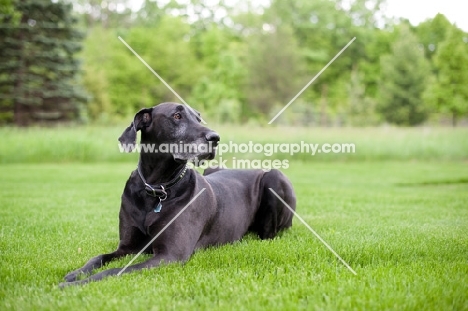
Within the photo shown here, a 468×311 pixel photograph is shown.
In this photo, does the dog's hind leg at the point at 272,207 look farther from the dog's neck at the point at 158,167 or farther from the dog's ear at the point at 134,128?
the dog's ear at the point at 134,128

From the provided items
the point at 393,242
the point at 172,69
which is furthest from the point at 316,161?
the point at 172,69

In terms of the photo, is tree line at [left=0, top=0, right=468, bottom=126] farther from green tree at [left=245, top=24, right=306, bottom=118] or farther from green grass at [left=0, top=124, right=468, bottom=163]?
green grass at [left=0, top=124, right=468, bottom=163]

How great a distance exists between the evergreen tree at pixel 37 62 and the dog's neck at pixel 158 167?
23461 millimetres

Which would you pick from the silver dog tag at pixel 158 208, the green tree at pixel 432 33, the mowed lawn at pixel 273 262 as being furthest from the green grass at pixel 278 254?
the green tree at pixel 432 33

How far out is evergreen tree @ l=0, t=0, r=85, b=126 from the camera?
84.1ft

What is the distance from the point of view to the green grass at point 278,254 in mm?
3414

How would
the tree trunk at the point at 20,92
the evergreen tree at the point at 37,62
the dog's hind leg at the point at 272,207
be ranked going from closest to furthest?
the dog's hind leg at the point at 272,207 → the evergreen tree at the point at 37,62 → the tree trunk at the point at 20,92

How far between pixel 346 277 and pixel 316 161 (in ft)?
46.7

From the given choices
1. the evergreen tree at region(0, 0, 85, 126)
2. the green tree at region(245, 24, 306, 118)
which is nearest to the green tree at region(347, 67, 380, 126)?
the green tree at region(245, 24, 306, 118)

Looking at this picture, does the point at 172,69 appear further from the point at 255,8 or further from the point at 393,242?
the point at 393,242

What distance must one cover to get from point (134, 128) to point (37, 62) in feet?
79.4

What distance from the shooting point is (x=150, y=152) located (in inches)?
188

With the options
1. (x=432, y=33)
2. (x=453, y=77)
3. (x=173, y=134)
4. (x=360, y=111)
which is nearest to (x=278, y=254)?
(x=173, y=134)

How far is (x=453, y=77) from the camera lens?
29.8 metres
